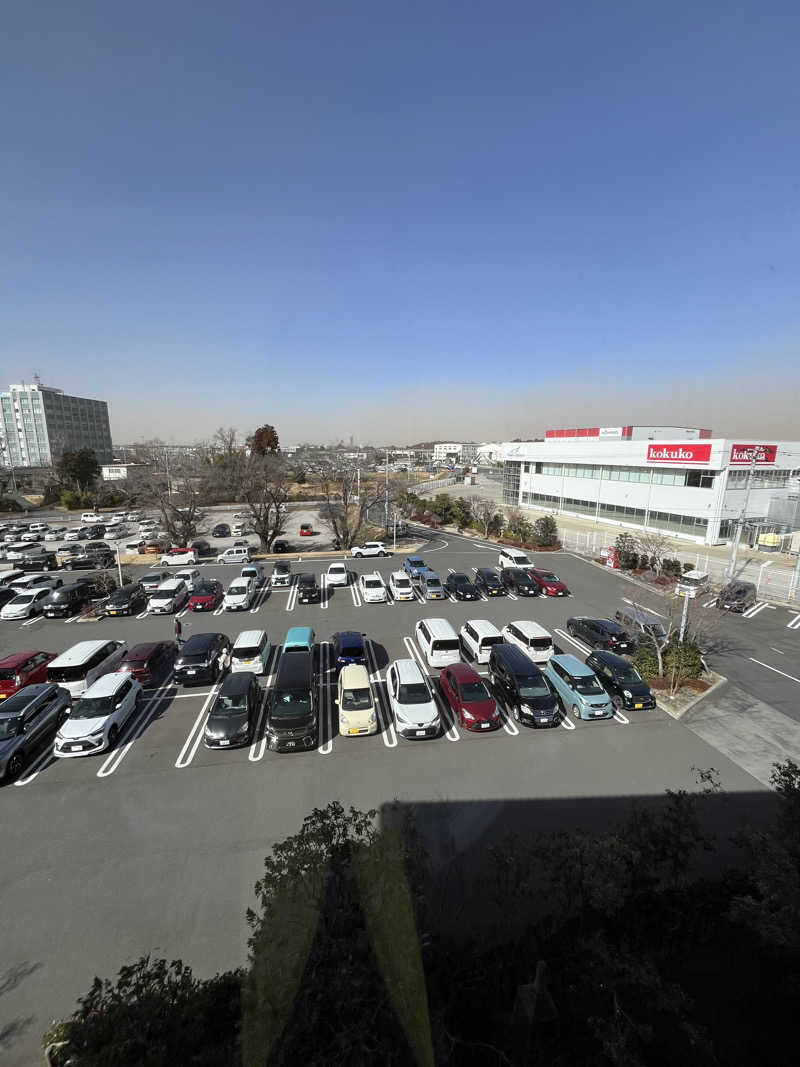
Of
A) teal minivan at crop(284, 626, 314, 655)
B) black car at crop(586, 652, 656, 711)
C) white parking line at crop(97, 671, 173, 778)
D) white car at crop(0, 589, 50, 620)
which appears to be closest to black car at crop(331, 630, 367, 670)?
teal minivan at crop(284, 626, 314, 655)

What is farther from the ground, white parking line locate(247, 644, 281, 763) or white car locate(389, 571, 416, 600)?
white car locate(389, 571, 416, 600)

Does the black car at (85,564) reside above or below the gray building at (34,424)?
below

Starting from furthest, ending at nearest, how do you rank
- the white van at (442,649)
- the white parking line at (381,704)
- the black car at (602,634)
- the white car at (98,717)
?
the black car at (602,634) < the white van at (442,649) < the white parking line at (381,704) < the white car at (98,717)

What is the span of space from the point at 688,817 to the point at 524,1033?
11.7ft

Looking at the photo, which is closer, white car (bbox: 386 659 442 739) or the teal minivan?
white car (bbox: 386 659 442 739)

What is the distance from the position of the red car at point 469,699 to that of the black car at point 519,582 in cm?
1136

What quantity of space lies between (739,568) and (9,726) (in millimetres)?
37694

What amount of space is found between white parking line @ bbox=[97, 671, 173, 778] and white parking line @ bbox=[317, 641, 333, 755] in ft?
15.9

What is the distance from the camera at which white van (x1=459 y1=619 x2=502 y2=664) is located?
55.1ft

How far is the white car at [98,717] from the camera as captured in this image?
11742mm

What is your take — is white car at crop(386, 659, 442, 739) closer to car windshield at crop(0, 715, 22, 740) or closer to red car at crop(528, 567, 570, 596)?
car windshield at crop(0, 715, 22, 740)

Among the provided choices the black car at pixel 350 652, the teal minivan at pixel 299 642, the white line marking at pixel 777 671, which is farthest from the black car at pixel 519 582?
the teal minivan at pixel 299 642

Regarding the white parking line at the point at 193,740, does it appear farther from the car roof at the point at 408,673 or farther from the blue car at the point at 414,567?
the blue car at the point at 414,567

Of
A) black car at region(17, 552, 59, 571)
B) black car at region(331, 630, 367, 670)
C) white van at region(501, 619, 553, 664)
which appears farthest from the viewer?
black car at region(17, 552, 59, 571)
